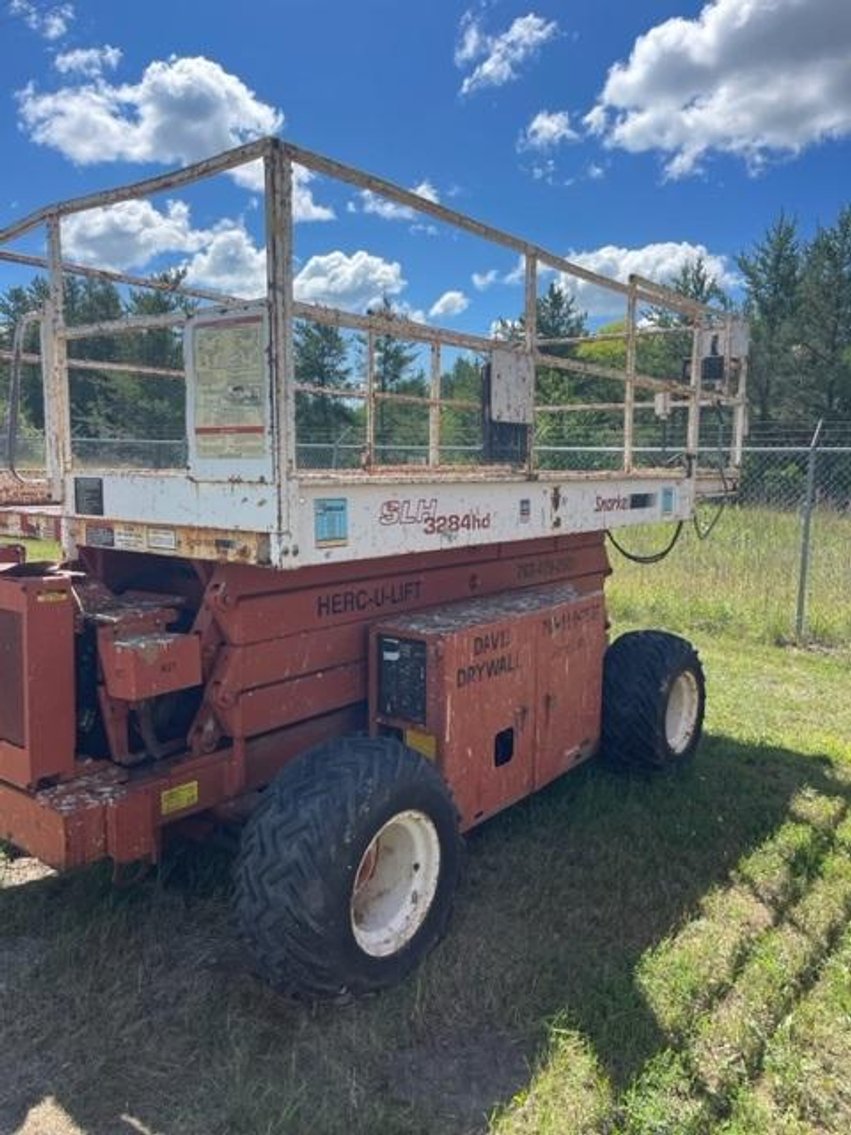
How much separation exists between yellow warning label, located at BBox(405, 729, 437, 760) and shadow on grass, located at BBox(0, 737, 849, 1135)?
2.11 ft

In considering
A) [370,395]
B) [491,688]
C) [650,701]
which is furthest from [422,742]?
[370,395]

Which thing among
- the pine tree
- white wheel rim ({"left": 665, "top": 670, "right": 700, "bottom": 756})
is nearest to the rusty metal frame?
white wheel rim ({"left": 665, "top": 670, "right": 700, "bottom": 756})

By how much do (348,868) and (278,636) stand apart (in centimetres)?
91

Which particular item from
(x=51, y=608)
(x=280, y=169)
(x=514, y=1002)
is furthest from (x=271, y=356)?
(x=514, y=1002)

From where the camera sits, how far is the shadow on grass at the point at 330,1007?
2.43 m

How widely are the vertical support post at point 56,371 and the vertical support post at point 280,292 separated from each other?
3.16ft

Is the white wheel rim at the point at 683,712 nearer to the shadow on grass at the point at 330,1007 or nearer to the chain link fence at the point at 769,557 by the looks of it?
the shadow on grass at the point at 330,1007

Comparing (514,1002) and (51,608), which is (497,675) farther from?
(51,608)

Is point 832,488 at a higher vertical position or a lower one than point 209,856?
higher

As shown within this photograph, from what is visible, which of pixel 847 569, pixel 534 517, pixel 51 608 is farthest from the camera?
pixel 847 569

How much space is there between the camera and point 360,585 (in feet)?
11.6

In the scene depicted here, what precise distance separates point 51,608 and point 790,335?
99.5ft

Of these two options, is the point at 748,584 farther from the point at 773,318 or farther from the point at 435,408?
the point at 773,318

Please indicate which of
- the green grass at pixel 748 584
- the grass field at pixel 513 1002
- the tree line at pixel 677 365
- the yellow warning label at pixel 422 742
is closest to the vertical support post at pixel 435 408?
the grass field at pixel 513 1002
